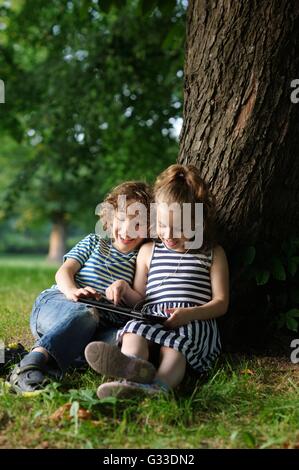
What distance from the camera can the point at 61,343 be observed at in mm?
2727

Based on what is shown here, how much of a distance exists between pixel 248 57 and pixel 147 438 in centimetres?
209

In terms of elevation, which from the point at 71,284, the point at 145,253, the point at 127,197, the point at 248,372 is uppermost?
the point at 127,197

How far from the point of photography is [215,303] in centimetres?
286

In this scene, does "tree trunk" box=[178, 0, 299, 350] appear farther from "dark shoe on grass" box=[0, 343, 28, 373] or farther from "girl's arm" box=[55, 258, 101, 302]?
"dark shoe on grass" box=[0, 343, 28, 373]

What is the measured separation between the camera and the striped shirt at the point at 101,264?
3.12 meters

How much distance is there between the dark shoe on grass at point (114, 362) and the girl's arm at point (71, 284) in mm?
528

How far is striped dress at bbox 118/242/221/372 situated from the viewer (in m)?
2.70

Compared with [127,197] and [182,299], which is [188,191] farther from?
[182,299]

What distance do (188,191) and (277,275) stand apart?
2.31ft

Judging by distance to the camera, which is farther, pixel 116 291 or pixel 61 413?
pixel 116 291
